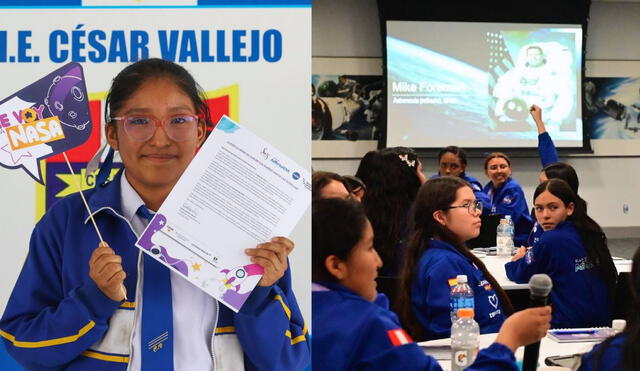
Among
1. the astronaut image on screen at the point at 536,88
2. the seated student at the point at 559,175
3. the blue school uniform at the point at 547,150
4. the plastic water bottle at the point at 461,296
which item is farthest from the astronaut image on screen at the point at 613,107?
the plastic water bottle at the point at 461,296

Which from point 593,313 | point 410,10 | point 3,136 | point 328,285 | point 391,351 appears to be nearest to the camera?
point 3,136

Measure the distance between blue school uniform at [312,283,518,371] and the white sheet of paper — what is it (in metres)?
0.41

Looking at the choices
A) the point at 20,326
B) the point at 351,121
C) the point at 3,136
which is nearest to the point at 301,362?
the point at 20,326

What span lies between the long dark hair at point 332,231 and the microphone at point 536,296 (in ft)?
1.38

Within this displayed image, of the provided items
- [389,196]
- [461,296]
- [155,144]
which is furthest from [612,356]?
[389,196]


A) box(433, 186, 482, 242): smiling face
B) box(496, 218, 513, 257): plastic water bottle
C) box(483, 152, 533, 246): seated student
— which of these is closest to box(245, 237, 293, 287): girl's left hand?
box(433, 186, 482, 242): smiling face

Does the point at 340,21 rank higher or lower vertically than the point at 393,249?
higher

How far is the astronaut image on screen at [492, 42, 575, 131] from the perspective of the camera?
9078 mm

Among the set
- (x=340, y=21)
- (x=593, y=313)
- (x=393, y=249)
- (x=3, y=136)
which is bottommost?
(x=593, y=313)

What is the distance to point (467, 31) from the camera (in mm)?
8922

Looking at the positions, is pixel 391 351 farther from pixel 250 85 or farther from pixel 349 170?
pixel 349 170

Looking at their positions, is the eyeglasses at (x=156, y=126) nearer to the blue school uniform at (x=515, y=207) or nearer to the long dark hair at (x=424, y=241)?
the long dark hair at (x=424, y=241)

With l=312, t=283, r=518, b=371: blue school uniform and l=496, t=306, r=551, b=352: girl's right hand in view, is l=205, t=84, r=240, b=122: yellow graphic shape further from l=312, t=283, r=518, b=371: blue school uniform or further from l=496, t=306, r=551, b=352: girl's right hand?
l=496, t=306, r=551, b=352: girl's right hand

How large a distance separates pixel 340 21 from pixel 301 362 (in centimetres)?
803
